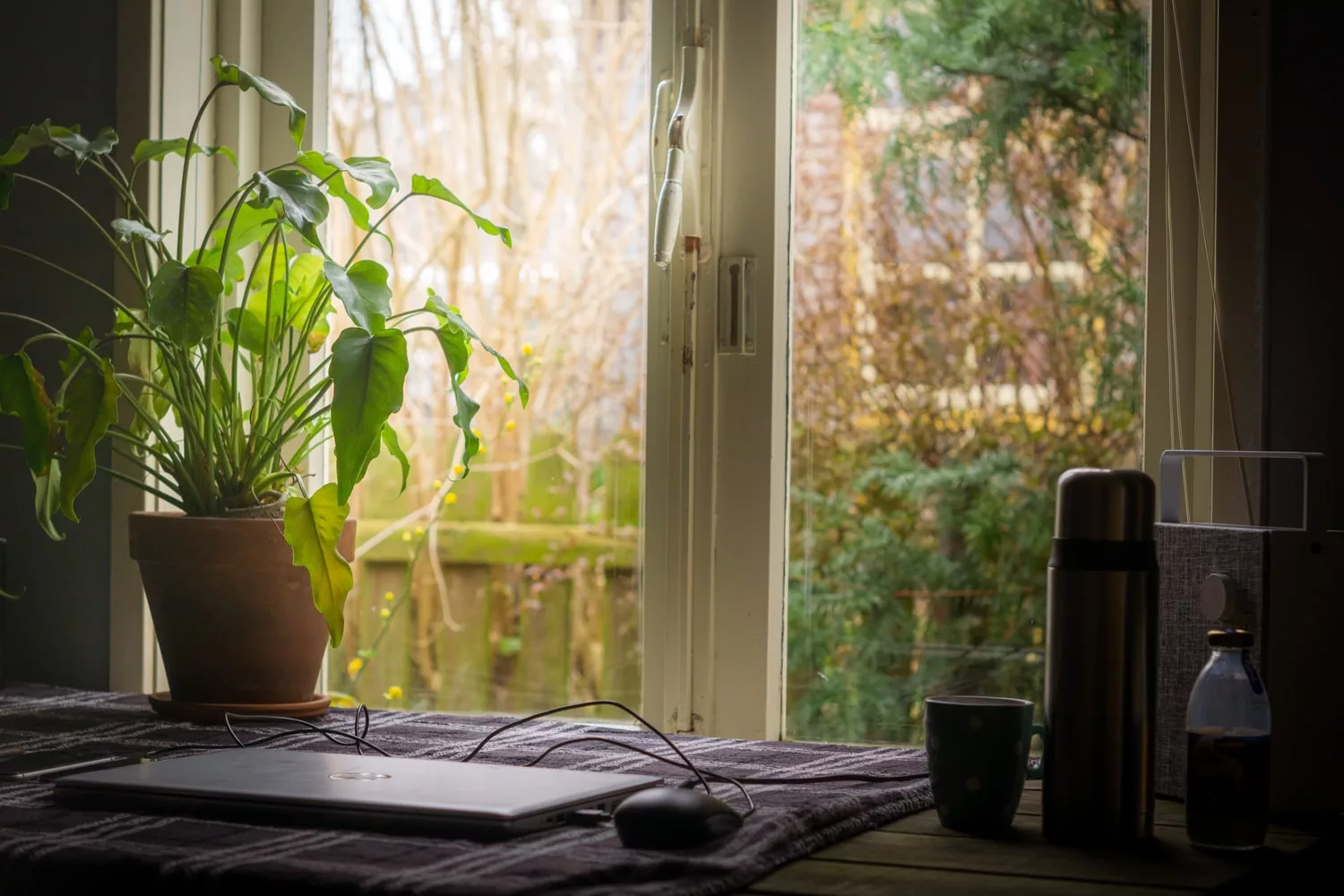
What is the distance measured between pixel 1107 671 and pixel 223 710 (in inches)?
38.1

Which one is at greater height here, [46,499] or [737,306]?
[737,306]

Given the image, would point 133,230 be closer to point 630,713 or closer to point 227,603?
point 227,603

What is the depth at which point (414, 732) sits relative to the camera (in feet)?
4.85

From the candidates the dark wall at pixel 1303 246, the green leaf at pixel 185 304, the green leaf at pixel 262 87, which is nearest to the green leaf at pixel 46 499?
the green leaf at pixel 185 304

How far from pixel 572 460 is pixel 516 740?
0.66 metres

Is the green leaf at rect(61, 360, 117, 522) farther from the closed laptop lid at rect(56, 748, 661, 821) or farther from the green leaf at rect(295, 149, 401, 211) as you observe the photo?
the closed laptop lid at rect(56, 748, 661, 821)

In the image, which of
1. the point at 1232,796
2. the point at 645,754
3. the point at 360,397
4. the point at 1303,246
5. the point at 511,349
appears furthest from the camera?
the point at 511,349

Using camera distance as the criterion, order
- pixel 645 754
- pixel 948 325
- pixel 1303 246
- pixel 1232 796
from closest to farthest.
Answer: pixel 1232 796 < pixel 645 754 < pixel 1303 246 < pixel 948 325

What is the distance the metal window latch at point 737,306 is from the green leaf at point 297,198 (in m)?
0.55

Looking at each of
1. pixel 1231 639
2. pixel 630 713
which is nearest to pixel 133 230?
pixel 630 713

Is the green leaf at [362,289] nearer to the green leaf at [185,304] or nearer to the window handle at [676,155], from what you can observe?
the green leaf at [185,304]

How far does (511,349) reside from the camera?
2078 millimetres

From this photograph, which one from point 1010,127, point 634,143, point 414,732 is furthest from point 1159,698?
point 634,143

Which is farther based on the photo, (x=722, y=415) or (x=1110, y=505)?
(x=722, y=415)
